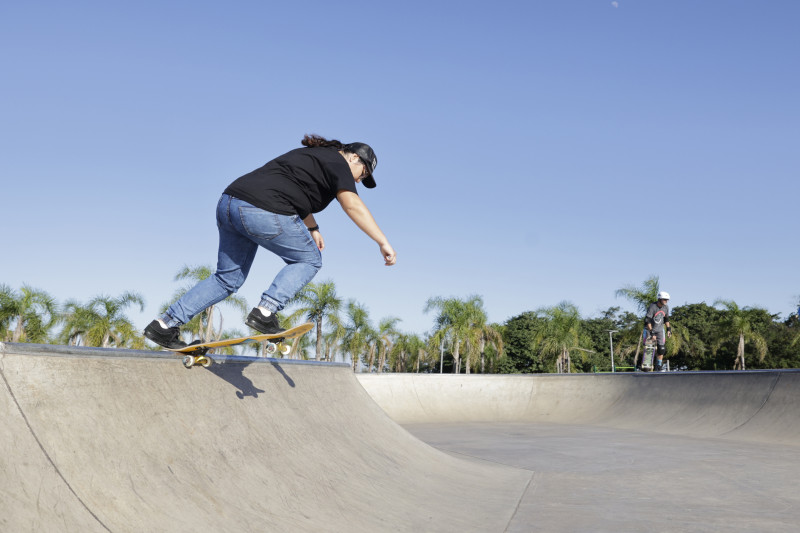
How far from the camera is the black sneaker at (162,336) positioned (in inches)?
137

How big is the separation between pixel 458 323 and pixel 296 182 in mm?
48477

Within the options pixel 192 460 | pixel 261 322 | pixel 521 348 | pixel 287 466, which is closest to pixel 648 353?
pixel 261 322

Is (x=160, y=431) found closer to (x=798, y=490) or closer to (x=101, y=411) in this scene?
(x=101, y=411)

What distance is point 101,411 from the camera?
7.52 feet

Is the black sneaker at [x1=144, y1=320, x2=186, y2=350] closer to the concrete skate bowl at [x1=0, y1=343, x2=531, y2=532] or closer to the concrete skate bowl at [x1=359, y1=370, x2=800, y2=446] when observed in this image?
the concrete skate bowl at [x1=0, y1=343, x2=531, y2=532]

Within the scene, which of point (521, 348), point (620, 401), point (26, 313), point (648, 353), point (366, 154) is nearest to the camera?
point (366, 154)

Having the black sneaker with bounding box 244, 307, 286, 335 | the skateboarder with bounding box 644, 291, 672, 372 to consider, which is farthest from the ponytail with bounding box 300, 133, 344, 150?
the skateboarder with bounding box 644, 291, 672, 372

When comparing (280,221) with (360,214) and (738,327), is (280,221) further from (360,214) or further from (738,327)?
(738,327)

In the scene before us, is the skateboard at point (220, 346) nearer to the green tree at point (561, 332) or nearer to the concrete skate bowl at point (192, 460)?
the concrete skate bowl at point (192, 460)

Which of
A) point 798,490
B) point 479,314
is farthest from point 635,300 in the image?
point 798,490

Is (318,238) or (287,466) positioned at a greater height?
(318,238)

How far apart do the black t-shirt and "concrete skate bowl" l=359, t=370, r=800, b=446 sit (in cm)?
708

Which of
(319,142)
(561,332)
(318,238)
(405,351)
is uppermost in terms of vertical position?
(319,142)

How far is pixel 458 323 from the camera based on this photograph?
5128cm
